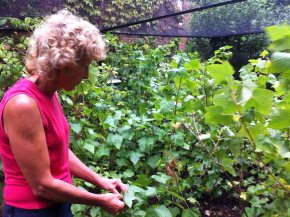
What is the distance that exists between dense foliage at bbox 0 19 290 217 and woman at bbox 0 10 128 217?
0.34 m

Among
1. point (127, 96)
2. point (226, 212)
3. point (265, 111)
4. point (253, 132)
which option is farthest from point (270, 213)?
point (127, 96)

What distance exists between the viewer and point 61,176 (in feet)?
4.35

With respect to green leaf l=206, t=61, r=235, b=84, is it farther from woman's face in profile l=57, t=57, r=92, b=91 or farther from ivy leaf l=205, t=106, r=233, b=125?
woman's face in profile l=57, t=57, r=92, b=91

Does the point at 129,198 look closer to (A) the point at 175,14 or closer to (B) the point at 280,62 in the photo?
(B) the point at 280,62

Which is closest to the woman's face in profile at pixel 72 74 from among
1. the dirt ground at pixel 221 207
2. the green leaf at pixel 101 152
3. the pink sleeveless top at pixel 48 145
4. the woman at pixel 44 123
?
the woman at pixel 44 123

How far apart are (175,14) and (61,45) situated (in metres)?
3.40

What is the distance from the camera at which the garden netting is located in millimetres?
4270

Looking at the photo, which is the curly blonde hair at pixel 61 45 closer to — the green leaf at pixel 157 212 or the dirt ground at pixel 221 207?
the green leaf at pixel 157 212

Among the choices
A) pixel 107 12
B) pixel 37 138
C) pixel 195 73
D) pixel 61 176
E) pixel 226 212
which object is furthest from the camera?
pixel 107 12

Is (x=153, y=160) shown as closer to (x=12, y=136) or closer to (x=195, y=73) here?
(x=195, y=73)

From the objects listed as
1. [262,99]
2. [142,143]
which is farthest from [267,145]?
[142,143]

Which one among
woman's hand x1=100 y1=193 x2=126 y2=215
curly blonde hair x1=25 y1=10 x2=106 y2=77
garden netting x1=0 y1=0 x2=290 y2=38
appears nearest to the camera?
curly blonde hair x1=25 y1=10 x2=106 y2=77

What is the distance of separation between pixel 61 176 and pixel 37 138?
0.36 meters

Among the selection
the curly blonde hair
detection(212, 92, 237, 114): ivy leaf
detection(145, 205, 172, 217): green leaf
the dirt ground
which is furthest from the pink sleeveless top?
the dirt ground
